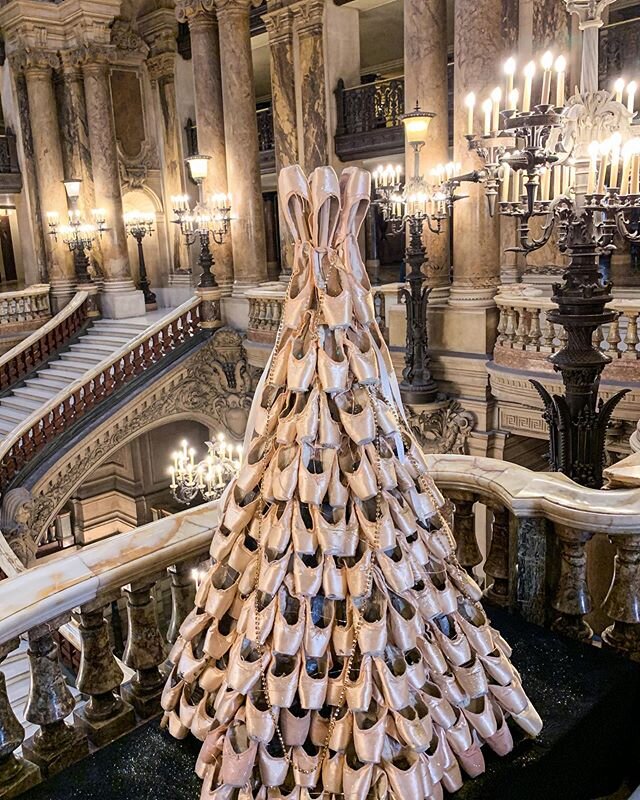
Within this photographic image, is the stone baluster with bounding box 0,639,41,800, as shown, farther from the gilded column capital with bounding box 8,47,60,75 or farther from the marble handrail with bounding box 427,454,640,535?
the gilded column capital with bounding box 8,47,60,75

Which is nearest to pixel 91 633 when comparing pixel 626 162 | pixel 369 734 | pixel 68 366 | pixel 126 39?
pixel 369 734

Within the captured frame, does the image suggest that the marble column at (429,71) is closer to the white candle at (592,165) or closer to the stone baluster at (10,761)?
the white candle at (592,165)

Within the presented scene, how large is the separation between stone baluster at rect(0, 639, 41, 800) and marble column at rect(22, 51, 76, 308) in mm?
13857

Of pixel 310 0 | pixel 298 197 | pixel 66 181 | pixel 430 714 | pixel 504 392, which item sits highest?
pixel 310 0

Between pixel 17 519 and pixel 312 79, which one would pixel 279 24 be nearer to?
pixel 312 79

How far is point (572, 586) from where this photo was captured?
2.45 m

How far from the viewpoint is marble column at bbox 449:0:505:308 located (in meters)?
7.91

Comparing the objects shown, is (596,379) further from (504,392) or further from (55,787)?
(504,392)

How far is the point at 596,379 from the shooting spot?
3.59 m

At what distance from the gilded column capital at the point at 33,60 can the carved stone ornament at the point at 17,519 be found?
900cm

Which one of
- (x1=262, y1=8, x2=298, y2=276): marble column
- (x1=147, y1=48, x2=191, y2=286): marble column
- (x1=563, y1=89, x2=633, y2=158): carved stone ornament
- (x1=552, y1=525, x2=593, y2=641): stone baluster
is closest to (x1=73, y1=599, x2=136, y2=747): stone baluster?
(x1=552, y1=525, x2=593, y2=641): stone baluster

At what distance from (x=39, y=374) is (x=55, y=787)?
12.1 meters

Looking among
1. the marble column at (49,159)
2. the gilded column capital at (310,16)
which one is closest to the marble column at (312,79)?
the gilded column capital at (310,16)

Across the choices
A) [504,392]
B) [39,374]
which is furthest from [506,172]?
[39,374]
